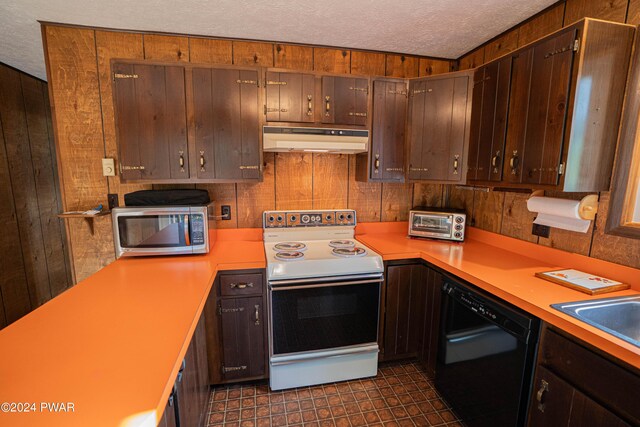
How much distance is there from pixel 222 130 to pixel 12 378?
1562 millimetres

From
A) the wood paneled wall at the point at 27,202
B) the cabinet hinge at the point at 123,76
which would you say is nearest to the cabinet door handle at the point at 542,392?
the cabinet hinge at the point at 123,76

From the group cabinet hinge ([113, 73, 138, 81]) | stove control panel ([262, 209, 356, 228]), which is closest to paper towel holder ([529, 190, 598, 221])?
stove control panel ([262, 209, 356, 228])

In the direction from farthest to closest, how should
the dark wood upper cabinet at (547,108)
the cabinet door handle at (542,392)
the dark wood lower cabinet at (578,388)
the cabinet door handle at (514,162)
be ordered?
the cabinet door handle at (514,162) < the dark wood upper cabinet at (547,108) < the cabinet door handle at (542,392) < the dark wood lower cabinet at (578,388)

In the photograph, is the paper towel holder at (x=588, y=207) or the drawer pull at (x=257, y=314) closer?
the paper towel holder at (x=588, y=207)

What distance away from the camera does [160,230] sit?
1863 mm

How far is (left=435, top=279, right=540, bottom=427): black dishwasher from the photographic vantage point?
132 cm

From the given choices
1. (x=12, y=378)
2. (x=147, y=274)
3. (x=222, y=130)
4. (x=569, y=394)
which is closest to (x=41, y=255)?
(x=147, y=274)

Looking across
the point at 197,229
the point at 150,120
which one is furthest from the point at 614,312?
the point at 150,120

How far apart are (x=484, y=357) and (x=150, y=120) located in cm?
238

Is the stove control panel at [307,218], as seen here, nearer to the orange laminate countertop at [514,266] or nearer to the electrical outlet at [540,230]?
the orange laminate countertop at [514,266]

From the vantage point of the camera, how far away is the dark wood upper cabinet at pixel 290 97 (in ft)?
6.64

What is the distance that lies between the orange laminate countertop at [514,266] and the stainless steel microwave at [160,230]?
47.9 inches

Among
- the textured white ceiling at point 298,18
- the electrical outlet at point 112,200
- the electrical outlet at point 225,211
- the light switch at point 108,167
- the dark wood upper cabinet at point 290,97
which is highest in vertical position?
the textured white ceiling at point 298,18

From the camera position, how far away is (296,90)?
6.75 ft
